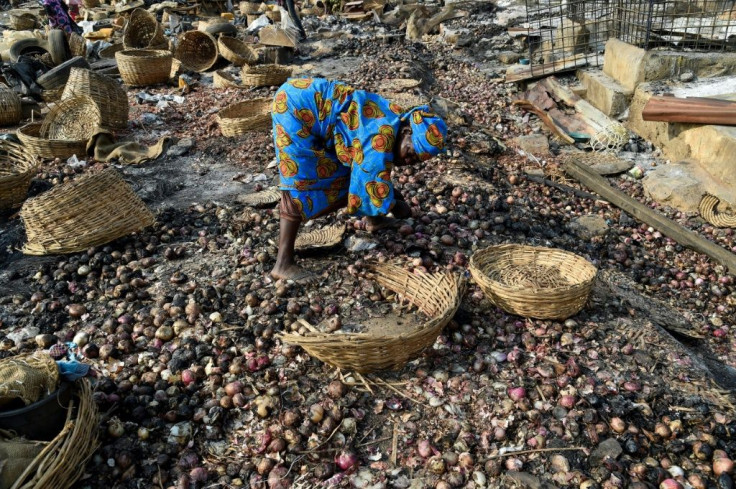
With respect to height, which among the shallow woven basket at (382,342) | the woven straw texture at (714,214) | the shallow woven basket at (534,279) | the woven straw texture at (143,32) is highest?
the woven straw texture at (143,32)

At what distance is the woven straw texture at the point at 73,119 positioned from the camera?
586 centimetres

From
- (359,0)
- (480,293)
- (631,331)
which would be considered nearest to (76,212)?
(480,293)

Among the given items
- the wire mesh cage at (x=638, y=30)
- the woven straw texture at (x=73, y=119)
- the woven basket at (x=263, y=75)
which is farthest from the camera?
the woven basket at (x=263, y=75)

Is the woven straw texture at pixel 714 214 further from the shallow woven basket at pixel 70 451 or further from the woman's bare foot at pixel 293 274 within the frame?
the shallow woven basket at pixel 70 451

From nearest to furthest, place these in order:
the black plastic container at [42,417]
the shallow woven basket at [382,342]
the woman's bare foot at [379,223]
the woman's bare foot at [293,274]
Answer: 1. the black plastic container at [42,417]
2. the shallow woven basket at [382,342]
3. the woman's bare foot at [293,274]
4. the woman's bare foot at [379,223]

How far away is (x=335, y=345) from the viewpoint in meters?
2.43

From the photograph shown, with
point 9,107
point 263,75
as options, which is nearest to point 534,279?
point 263,75

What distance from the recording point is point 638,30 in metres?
7.08

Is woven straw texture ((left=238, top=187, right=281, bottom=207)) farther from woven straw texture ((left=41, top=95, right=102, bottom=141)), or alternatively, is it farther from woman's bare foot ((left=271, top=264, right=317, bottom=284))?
woven straw texture ((left=41, top=95, right=102, bottom=141))

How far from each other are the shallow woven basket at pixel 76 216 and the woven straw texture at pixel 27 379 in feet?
5.43

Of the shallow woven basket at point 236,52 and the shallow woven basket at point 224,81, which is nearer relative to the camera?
the shallow woven basket at point 224,81

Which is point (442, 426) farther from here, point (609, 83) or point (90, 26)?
point (90, 26)

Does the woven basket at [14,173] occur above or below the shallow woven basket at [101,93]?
below

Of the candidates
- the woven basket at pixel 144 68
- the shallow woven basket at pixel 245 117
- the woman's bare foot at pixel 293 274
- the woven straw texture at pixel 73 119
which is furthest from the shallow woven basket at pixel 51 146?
the woman's bare foot at pixel 293 274
